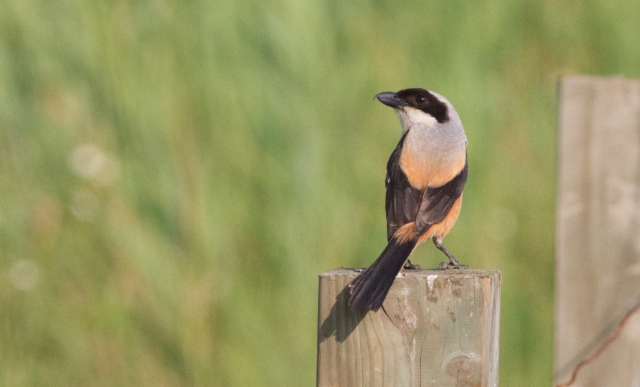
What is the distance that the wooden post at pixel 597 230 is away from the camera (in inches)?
100

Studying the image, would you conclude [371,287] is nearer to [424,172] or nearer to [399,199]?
[399,199]

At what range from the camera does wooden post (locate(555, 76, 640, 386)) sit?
2.54 m

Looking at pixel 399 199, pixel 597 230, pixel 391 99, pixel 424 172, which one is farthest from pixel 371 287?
pixel 391 99

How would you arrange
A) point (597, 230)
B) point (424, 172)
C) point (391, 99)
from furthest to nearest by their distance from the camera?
point (391, 99)
point (424, 172)
point (597, 230)

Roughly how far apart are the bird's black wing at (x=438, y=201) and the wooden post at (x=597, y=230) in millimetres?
662

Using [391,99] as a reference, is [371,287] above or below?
below

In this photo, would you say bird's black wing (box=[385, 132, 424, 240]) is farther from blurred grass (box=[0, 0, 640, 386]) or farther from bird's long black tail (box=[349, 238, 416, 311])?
bird's long black tail (box=[349, 238, 416, 311])

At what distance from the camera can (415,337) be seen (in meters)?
2.00

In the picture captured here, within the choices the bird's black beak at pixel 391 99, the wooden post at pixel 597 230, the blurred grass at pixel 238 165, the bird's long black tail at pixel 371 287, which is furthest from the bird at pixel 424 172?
the bird's long black tail at pixel 371 287

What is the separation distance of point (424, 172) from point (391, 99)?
43 centimetres

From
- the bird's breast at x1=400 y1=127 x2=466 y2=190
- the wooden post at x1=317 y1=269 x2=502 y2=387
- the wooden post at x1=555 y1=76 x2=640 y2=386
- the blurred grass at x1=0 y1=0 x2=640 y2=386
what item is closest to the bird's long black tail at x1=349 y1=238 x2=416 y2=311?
the wooden post at x1=317 y1=269 x2=502 y2=387

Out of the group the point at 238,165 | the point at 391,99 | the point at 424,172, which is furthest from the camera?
the point at 238,165

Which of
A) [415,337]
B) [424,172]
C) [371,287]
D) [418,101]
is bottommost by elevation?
[415,337]

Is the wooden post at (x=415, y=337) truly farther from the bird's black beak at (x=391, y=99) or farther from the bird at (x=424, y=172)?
the bird's black beak at (x=391, y=99)
